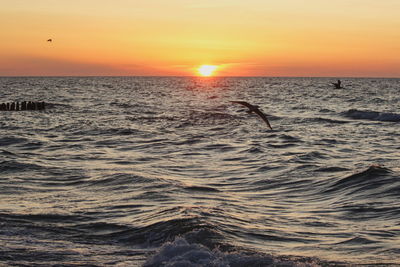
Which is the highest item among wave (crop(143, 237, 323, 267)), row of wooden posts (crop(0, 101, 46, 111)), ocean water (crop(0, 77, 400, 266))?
row of wooden posts (crop(0, 101, 46, 111))

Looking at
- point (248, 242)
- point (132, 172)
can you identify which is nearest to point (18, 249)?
point (248, 242)

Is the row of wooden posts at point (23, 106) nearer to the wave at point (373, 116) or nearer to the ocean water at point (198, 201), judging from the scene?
the ocean water at point (198, 201)

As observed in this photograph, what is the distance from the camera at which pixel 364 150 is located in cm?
2828

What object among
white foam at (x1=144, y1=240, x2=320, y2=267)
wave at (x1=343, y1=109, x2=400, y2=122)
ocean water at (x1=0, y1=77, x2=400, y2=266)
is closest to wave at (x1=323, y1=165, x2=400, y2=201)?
ocean water at (x1=0, y1=77, x2=400, y2=266)

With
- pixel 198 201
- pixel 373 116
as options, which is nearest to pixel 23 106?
pixel 373 116

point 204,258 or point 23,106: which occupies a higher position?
point 23,106

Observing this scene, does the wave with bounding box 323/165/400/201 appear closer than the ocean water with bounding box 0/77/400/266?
No

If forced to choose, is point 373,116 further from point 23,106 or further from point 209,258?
point 209,258

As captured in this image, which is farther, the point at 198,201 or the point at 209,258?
the point at 198,201

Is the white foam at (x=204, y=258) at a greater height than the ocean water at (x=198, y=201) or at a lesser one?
greater

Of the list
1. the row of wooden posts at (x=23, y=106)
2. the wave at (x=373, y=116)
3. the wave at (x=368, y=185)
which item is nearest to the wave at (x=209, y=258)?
the wave at (x=368, y=185)

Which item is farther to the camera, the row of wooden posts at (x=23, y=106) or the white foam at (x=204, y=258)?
the row of wooden posts at (x=23, y=106)

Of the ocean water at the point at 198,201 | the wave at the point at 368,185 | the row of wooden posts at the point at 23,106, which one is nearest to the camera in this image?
the ocean water at the point at 198,201

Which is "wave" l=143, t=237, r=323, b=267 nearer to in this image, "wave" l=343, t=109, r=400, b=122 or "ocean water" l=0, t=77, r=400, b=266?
"ocean water" l=0, t=77, r=400, b=266
